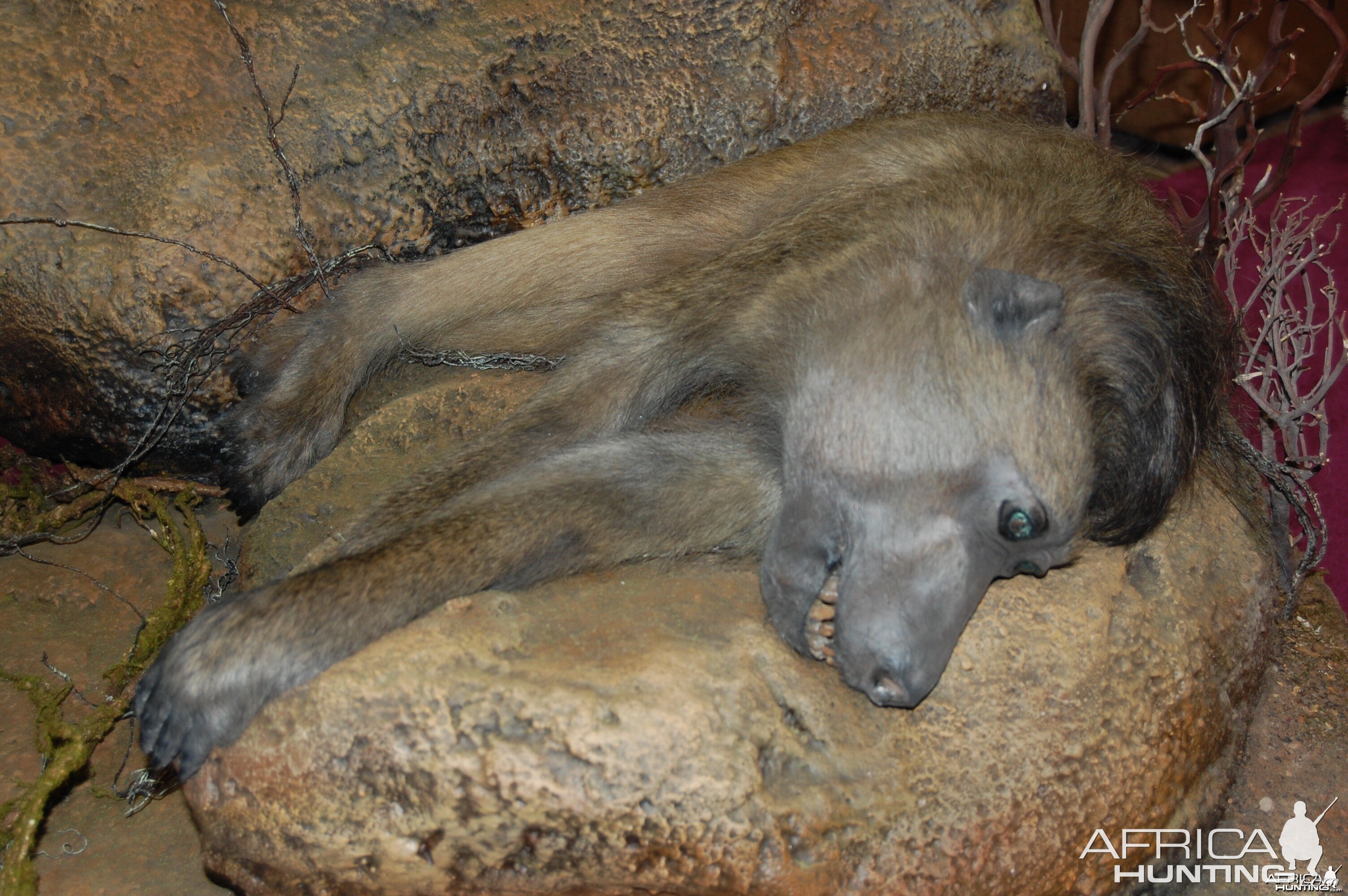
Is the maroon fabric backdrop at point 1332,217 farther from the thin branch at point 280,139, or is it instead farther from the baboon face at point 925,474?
the thin branch at point 280,139

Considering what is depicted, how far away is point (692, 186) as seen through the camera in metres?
3.73

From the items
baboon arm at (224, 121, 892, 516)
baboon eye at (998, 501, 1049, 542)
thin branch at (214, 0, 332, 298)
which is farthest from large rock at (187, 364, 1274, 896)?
thin branch at (214, 0, 332, 298)

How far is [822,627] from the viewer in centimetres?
266

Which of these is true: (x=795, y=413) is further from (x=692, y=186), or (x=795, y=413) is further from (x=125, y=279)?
(x=125, y=279)

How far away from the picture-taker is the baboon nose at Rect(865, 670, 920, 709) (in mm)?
2441

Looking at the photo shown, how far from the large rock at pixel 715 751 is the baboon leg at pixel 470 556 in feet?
0.24

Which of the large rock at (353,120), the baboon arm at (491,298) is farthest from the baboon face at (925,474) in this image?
the large rock at (353,120)

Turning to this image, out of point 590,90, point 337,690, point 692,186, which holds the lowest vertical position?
point 337,690

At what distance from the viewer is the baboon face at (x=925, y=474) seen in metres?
2.49

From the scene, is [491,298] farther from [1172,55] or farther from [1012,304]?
[1172,55]

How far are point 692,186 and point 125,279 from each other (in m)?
1.87

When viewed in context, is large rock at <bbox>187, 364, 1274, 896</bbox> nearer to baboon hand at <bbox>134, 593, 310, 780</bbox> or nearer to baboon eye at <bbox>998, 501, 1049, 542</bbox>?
baboon hand at <bbox>134, 593, 310, 780</bbox>

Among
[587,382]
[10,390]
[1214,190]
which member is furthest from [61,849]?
[1214,190]

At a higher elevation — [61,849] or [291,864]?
[291,864]
